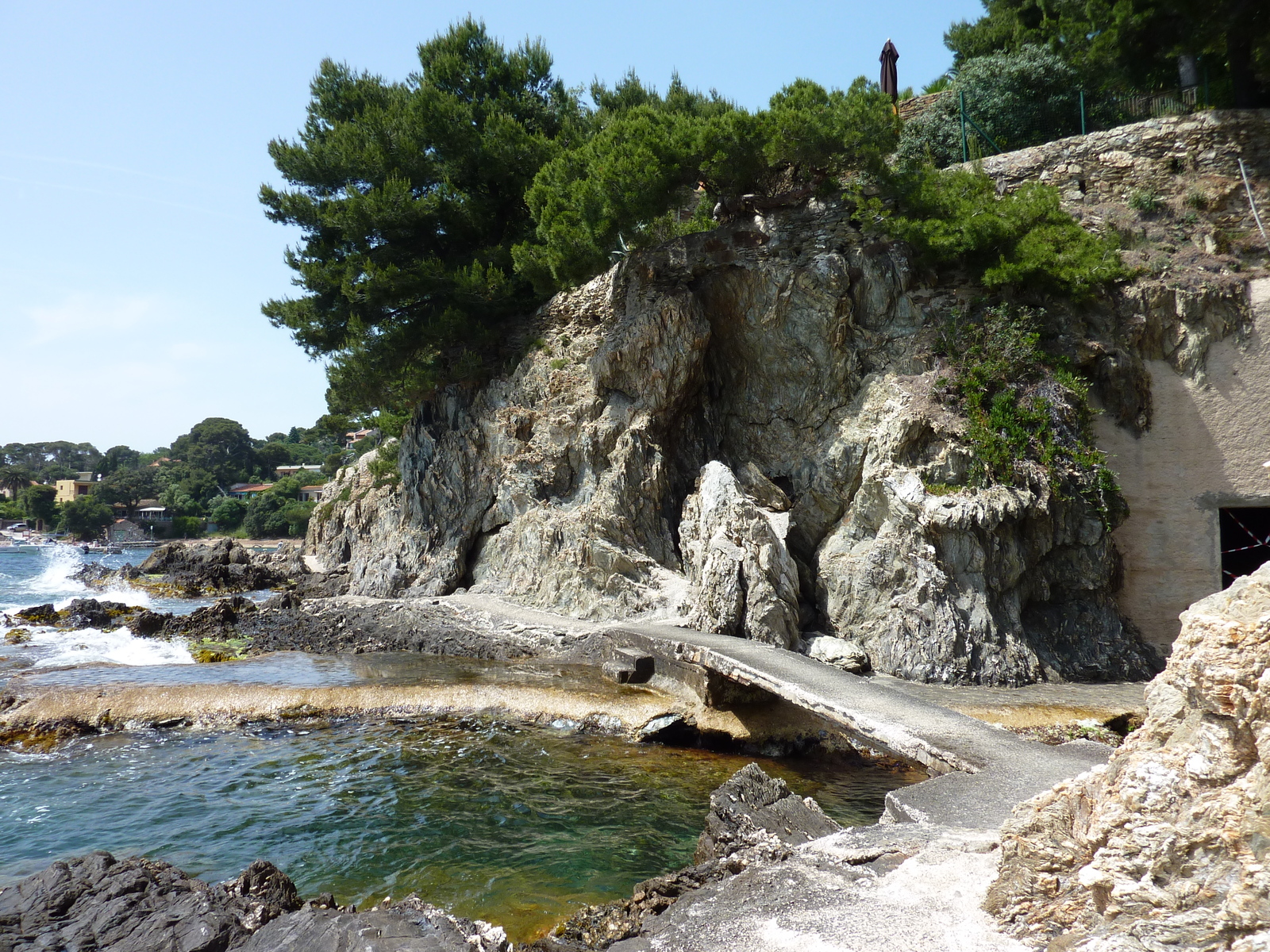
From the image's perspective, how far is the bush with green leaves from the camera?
20.7 metres

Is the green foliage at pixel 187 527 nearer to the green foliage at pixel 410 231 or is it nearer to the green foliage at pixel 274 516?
the green foliage at pixel 274 516

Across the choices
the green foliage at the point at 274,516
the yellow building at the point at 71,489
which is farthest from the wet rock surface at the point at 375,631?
the yellow building at the point at 71,489

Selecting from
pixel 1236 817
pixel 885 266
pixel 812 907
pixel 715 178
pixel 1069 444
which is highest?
pixel 715 178

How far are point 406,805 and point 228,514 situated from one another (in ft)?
237

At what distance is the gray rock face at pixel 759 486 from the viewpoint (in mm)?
13602

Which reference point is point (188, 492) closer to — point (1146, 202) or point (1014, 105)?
point (1014, 105)

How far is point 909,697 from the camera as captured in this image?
1017cm

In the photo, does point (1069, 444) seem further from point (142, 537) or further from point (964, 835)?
point (142, 537)

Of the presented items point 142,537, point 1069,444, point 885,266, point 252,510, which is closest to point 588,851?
point 1069,444

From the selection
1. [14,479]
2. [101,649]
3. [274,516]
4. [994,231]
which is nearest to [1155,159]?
[994,231]

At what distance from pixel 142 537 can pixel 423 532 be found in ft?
216

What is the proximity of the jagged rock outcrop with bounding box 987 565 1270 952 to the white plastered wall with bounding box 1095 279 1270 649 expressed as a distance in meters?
12.5

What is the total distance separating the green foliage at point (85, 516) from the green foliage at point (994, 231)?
3100 inches

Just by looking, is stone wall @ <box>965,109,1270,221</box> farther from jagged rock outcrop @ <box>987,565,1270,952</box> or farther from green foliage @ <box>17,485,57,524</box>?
green foliage @ <box>17,485,57,524</box>
